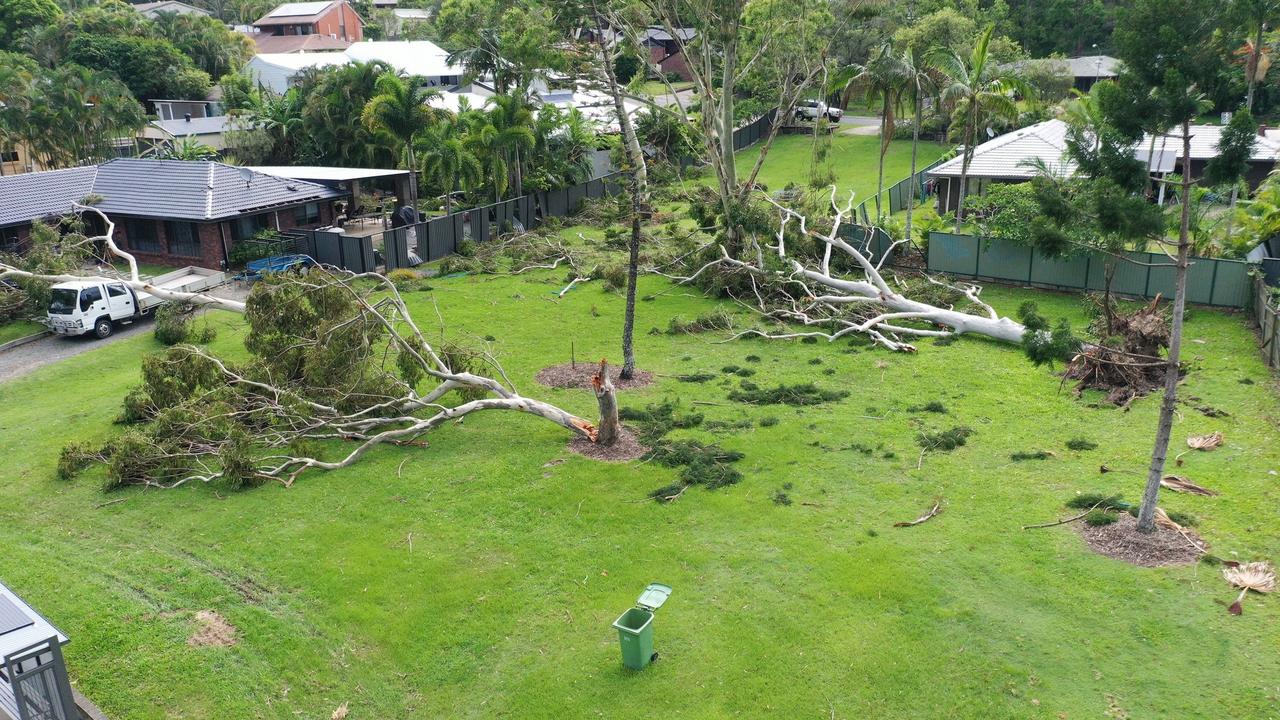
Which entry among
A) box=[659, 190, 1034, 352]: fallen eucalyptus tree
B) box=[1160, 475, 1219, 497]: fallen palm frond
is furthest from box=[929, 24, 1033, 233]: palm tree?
box=[1160, 475, 1219, 497]: fallen palm frond

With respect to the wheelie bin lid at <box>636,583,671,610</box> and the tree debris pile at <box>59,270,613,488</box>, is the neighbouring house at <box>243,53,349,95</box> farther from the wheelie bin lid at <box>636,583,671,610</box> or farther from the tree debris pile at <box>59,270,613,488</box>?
the wheelie bin lid at <box>636,583,671,610</box>

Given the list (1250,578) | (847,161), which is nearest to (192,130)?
(847,161)

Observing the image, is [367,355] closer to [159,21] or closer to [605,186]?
[605,186]

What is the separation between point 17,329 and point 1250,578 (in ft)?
98.6

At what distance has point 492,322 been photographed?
25.9m

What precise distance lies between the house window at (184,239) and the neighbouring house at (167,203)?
0.11ft

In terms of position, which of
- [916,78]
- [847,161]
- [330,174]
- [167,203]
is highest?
[916,78]

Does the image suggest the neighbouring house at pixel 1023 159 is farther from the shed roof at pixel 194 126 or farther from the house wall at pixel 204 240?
the shed roof at pixel 194 126

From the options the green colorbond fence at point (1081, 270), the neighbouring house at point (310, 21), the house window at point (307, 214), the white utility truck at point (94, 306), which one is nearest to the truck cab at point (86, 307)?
the white utility truck at point (94, 306)

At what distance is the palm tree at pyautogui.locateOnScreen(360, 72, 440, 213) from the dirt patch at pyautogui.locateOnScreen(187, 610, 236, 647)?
2450 cm

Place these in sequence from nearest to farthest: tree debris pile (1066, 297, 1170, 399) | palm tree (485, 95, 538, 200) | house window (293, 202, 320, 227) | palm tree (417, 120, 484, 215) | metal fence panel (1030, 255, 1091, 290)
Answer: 1. tree debris pile (1066, 297, 1170, 399)
2. metal fence panel (1030, 255, 1091, 290)
3. palm tree (417, 120, 484, 215)
4. palm tree (485, 95, 538, 200)
5. house window (293, 202, 320, 227)

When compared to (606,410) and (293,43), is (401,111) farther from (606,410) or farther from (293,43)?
(293,43)

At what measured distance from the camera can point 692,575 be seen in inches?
510

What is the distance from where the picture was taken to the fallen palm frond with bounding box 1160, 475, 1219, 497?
14258 millimetres
